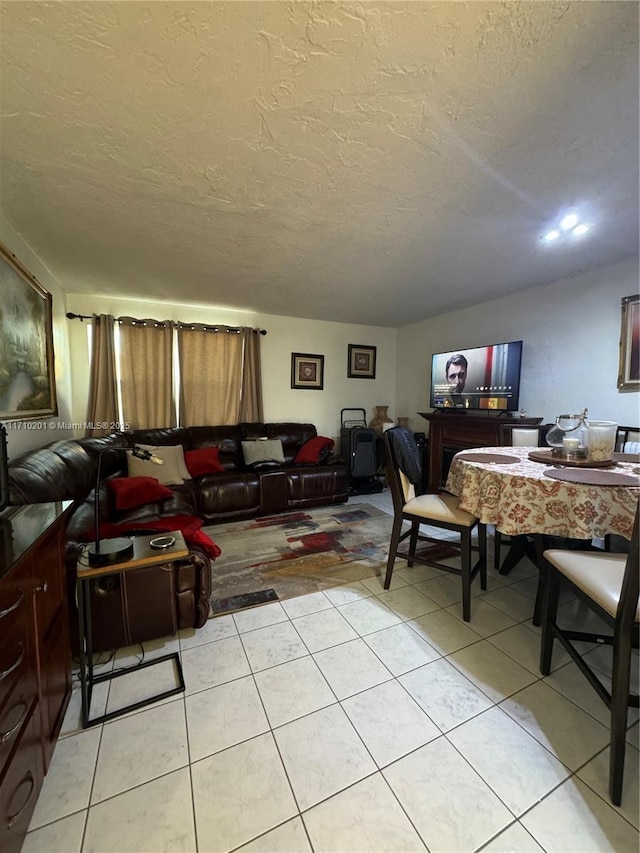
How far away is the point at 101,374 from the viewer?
3.49 m

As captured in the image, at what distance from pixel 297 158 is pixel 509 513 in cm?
200

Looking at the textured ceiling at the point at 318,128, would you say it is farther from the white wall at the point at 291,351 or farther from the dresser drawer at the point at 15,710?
the dresser drawer at the point at 15,710

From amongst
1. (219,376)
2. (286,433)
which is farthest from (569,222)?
(219,376)

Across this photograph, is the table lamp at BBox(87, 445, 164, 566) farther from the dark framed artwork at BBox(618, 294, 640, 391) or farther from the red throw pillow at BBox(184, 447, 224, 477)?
the dark framed artwork at BBox(618, 294, 640, 391)

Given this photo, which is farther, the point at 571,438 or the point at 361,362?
the point at 361,362

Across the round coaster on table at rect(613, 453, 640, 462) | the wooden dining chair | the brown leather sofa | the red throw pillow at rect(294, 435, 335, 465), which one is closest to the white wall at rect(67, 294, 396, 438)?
the brown leather sofa

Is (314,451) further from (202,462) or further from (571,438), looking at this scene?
(571,438)

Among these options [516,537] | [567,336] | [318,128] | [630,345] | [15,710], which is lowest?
[516,537]

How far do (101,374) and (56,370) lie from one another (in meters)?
0.66

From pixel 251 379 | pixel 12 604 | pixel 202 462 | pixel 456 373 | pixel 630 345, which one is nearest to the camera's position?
pixel 12 604

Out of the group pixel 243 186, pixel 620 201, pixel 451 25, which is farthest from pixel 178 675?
pixel 620 201

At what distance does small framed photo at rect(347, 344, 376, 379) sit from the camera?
4.93 m

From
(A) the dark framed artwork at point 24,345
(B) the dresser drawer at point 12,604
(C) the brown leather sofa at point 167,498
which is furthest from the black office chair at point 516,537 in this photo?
(A) the dark framed artwork at point 24,345

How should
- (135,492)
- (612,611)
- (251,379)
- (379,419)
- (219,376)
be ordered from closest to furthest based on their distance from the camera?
(612,611), (135,492), (219,376), (251,379), (379,419)
